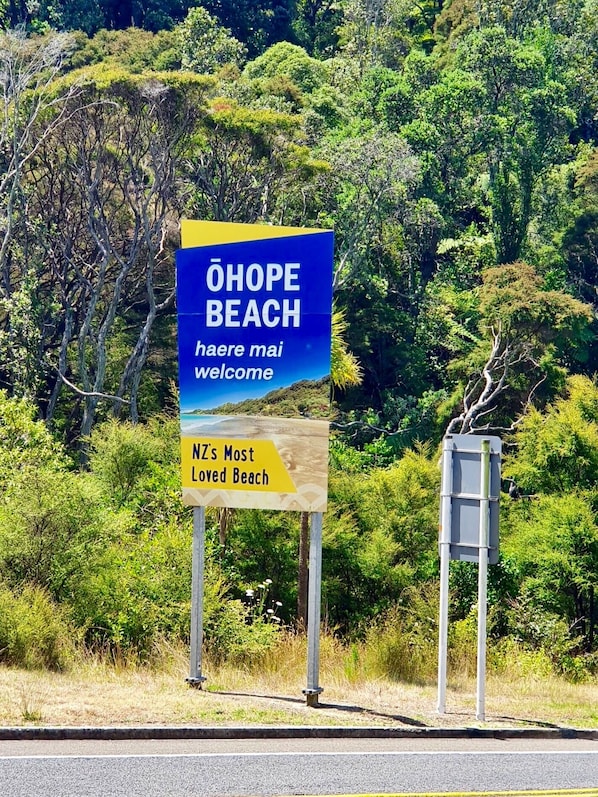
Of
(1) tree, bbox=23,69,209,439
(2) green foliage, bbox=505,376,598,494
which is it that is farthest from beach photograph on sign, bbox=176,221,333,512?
(1) tree, bbox=23,69,209,439

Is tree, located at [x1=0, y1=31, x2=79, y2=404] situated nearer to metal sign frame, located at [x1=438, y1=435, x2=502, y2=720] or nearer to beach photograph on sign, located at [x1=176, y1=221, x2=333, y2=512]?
beach photograph on sign, located at [x1=176, y1=221, x2=333, y2=512]

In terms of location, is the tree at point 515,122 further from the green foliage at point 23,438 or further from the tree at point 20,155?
the green foliage at point 23,438

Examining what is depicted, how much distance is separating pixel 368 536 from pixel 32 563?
544 inches

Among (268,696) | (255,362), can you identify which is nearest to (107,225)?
(255,362)

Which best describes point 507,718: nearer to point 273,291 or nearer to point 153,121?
point 273,291

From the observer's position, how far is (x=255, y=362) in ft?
36.7

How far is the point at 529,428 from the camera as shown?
34.6 m

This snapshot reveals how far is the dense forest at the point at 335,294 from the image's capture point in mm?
19594

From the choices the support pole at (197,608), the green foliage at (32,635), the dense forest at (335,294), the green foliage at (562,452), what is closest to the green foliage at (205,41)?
the dense forest at (335,294)

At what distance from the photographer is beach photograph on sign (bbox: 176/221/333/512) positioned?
11.0 meters

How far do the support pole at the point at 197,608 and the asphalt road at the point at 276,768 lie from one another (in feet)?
6.70

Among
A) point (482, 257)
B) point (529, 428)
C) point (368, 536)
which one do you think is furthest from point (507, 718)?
point (482, 257)

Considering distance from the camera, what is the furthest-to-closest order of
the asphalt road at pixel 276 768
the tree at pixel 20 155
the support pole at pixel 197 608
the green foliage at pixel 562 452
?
the tree at pixel 20 155, the green foliage at pixel 562 452, the support pole at pixel 197 608, the asphalt road at pixel 276 768

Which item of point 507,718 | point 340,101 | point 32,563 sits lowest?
point 507,718
